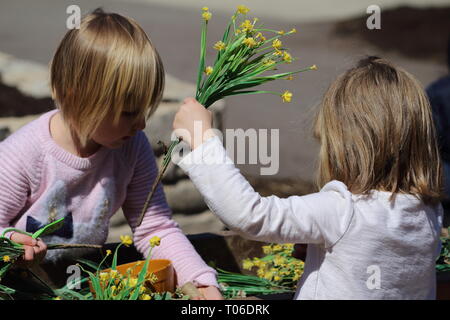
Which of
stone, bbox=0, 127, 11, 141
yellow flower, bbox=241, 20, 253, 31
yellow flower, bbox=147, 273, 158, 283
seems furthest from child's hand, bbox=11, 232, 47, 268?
stone, bbox=0, 127, 11, 141

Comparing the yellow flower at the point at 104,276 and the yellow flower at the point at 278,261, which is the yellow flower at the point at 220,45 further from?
the yellow flower at the point at 278,261

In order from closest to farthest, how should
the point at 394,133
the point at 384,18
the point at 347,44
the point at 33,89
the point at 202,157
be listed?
the point at 202,157 → the point at 394,133 → the point at 33,89 → the point at 347,44 → the point at 384,18

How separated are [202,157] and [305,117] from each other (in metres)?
0.44

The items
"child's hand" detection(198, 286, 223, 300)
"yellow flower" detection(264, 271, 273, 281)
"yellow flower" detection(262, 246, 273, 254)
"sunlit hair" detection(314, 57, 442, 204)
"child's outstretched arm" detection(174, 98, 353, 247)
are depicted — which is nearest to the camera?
"child's outstretched arm" detection(174, 98, 353, 247)

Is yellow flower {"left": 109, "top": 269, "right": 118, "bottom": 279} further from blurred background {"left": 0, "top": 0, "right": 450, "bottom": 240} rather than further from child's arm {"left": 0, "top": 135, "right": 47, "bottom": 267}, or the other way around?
blurred background {"left": 0, "top": 0, "right": 450, "bottom": 240}

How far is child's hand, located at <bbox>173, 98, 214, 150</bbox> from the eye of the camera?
1.64m

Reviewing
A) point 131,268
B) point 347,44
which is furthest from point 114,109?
point 347,44

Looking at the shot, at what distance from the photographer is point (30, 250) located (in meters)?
1.78

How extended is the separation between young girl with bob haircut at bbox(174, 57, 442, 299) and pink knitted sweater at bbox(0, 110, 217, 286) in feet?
1.72

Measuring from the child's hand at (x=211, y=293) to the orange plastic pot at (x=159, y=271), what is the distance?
0.09 meters

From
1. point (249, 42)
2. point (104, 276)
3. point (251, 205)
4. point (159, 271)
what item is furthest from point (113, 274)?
point (249, 42)

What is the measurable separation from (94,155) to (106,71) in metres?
0.36

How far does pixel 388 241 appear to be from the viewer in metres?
1.68
